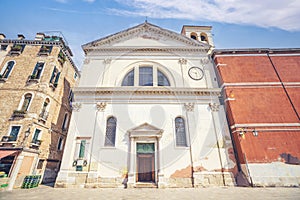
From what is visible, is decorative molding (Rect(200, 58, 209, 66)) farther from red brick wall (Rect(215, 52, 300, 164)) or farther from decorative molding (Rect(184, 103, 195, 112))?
decorative molding (Rect(184, 103, 195, 112))

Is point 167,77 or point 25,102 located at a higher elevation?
point 167,77

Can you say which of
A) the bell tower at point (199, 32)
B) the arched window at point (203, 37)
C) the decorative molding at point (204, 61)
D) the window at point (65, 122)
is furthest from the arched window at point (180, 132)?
the arched window at point (203, 37)

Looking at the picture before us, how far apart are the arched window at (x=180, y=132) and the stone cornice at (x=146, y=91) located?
7.81 feet

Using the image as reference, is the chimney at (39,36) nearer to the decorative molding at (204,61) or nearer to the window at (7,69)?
the window at (7,69)

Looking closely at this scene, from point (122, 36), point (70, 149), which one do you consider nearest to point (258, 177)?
point (70, 149)

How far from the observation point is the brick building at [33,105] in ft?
35.4

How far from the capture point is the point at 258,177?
33.2ft

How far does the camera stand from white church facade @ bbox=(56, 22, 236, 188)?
10.6 metres

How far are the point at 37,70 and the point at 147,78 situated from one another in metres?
10.3

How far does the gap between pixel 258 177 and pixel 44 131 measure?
1714cm

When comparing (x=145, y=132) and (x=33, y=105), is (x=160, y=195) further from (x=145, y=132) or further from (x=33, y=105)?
(x=33, y=105)

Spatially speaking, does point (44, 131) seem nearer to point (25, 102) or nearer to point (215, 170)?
point (25, 102)

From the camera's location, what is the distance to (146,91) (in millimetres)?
12969

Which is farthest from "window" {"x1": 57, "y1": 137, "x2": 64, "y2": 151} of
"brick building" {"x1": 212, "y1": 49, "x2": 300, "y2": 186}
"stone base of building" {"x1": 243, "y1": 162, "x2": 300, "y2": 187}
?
"stone base of building" {"x1": 243, "y1": 162, "x2": 300, "y2": 187}
